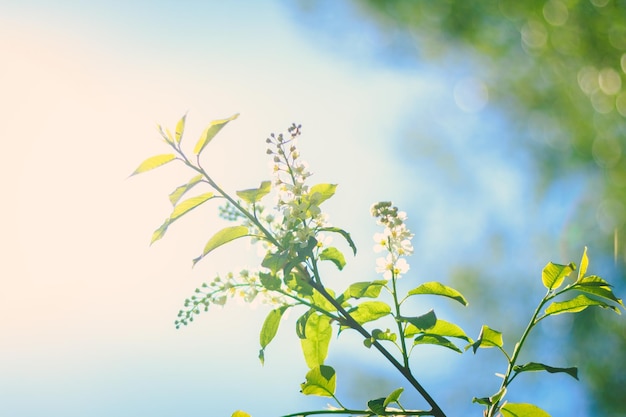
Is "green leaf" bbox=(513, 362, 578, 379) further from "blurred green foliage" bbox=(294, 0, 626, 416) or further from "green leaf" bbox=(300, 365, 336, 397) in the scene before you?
"blurred green foliage" bbox=(294, 0, 626, 416)

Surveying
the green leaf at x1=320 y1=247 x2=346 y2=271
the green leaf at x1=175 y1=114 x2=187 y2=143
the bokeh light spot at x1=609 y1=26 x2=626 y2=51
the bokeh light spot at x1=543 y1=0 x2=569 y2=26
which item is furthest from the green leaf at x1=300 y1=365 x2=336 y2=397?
the bokeh light spot at x1=543 y1=0 x2=569 y2=26

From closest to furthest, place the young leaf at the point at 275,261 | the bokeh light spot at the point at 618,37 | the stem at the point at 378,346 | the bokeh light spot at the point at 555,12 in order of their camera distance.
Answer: the stem at the point at 378,346 < the young leaf at the point at 275,261 < the bokeh light spot at the point at 618,37 < the bokeh light spot at the point at 555,12

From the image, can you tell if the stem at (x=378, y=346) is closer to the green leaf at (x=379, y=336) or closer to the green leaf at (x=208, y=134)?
the green leaf at (x=379, y=336)

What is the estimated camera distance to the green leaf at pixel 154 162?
0.93m

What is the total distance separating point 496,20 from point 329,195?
194 inches

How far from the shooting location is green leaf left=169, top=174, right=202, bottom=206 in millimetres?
878

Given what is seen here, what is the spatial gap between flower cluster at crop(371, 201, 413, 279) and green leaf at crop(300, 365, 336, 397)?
160 mm

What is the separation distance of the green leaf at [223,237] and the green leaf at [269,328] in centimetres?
12

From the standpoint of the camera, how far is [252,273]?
93 centimetres

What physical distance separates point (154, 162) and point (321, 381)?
0.40 m

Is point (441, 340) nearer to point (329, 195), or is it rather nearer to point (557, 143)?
point (329, 195)

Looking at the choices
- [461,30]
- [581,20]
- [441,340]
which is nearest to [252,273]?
[441,340]

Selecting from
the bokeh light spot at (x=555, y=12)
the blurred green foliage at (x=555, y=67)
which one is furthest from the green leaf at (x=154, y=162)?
the bokeh light spot at (x=555, y=12)

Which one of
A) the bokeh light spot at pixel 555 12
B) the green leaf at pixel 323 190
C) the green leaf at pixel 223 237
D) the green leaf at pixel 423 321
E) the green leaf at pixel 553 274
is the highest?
the bokeh light spot at pixel 555 12
